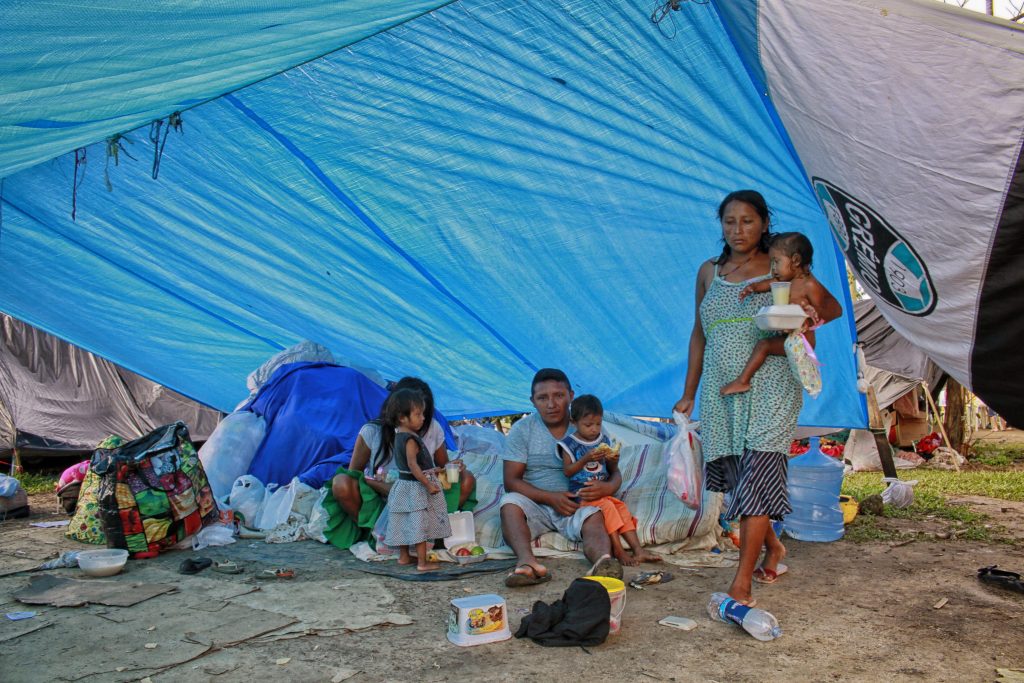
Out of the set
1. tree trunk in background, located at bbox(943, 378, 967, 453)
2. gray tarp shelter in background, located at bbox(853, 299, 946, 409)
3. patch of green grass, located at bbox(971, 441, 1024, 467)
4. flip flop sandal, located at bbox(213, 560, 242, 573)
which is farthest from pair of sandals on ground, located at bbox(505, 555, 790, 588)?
tree trunk in background, located at bbox(943, 378, 967, 453)

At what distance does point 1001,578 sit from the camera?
3.19 meters

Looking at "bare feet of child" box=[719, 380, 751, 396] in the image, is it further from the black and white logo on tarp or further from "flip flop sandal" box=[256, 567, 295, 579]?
"flip flop sandal" box=[256, 567, 295, 579]

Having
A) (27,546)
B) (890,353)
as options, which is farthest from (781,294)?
(890,353)

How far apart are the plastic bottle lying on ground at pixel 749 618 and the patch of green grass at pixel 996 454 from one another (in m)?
7.45

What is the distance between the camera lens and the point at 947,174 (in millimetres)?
2506

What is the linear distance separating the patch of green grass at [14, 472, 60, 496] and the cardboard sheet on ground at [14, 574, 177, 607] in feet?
12.5

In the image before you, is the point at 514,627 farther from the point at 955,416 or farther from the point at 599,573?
the point at 955,416

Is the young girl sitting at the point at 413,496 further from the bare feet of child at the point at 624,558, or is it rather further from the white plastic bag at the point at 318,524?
the bare feet of child at the point at 624,558

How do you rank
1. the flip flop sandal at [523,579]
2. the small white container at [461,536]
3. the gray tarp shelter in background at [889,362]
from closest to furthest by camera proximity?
the flip flop sandal at [523,579] < the small white container at [461,536] < the gray tarp shelter in background at [889,362]

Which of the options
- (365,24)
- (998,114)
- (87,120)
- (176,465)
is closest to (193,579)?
(176,465)

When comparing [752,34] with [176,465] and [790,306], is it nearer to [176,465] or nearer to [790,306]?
[790,306]

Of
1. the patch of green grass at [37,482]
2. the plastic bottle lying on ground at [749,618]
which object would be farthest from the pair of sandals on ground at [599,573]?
the patch of green grass at [37,482]

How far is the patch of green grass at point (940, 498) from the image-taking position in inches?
168

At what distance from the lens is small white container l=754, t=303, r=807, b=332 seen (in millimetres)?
2789
